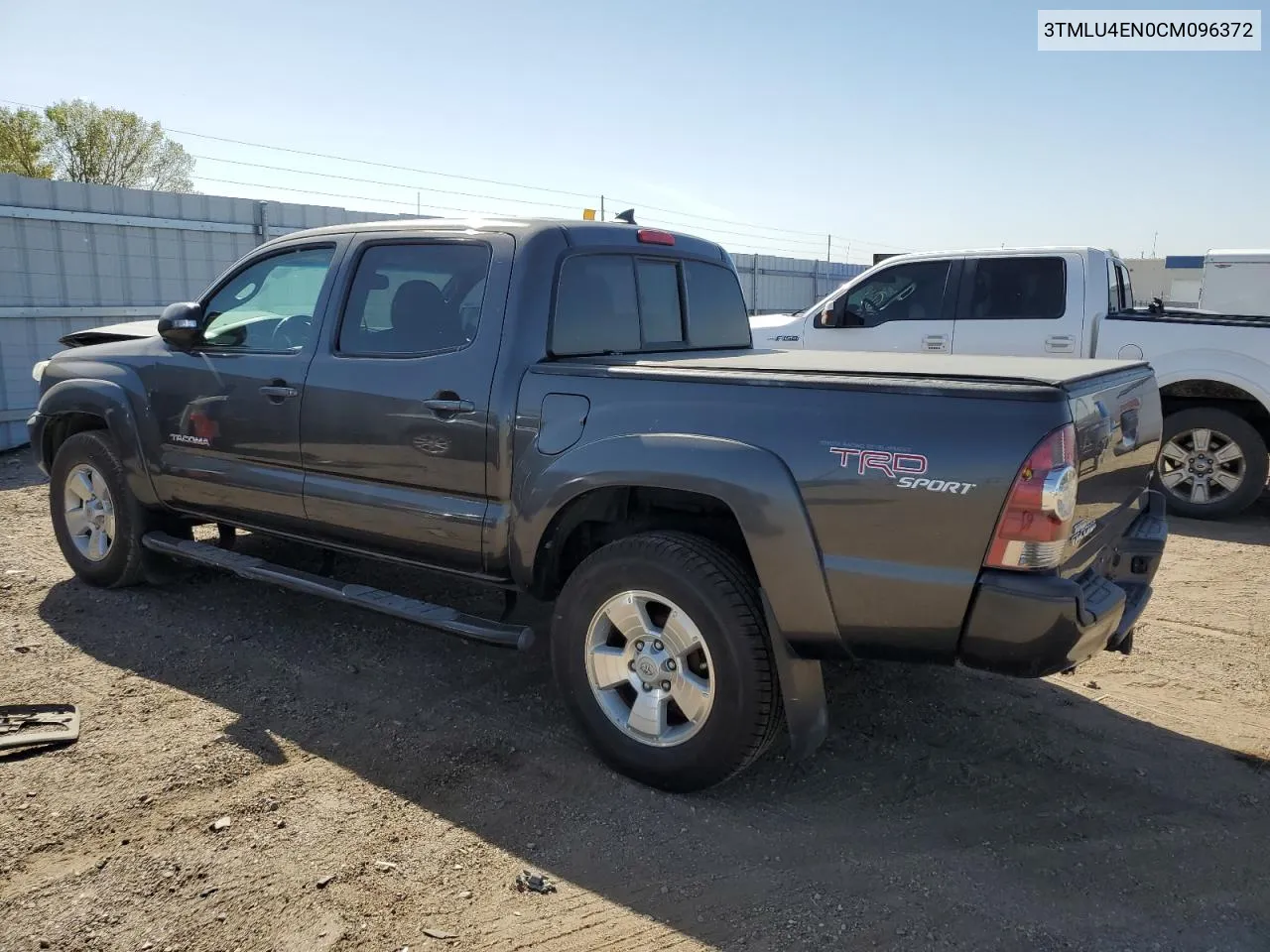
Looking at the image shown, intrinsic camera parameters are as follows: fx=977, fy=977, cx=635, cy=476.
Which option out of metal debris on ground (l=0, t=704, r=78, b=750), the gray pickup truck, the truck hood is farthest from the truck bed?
the truck hood

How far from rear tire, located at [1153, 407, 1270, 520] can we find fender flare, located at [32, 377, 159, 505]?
6.99m

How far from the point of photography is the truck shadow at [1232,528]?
7.11 meters

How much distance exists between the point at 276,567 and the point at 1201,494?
688 centimetres

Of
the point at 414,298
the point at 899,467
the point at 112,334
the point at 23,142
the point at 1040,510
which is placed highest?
the point at 23,142

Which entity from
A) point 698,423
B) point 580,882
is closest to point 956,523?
point 698,423

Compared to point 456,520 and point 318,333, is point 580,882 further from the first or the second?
point 318,333

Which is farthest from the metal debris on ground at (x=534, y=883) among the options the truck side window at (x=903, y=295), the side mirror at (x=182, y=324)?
the truck side window at (x=903, y=295)

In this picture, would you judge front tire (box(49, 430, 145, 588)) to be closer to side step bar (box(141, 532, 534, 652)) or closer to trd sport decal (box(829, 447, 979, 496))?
side step bar (box(141, 532, 534, 652))

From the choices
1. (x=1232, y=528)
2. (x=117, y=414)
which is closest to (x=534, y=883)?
(x=117, y=414)

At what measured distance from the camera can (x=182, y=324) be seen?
15.8ft

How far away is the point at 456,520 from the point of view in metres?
3.86

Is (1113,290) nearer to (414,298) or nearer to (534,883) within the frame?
(414,298)

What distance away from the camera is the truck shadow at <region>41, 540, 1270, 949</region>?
277 cm

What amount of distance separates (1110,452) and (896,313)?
582 cm
